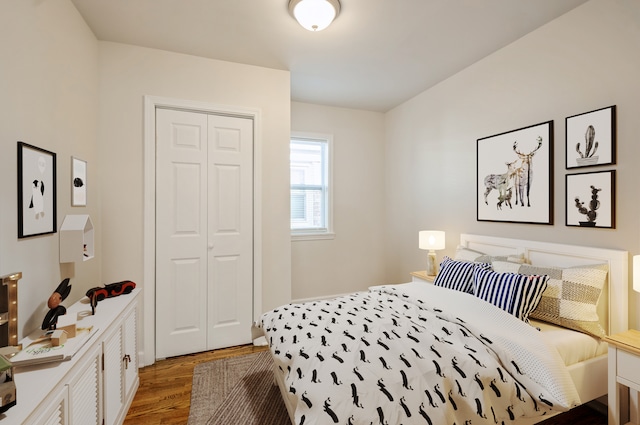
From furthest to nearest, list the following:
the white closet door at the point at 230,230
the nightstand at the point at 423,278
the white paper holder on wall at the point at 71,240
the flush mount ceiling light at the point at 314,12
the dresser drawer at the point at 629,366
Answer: the nightstand at the point at 423,278, the white closet door at the point at 230,230, the flush mount ceiling light at the point at 314,12, the white paper holder on wall at the point at 71,240, the dresser drawer at the point at 629,366

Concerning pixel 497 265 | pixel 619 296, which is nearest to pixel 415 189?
pixel 497 265

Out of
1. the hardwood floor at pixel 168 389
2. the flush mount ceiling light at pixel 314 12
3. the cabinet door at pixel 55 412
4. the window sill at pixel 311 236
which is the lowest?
the hardwood floor at pixel 168 389

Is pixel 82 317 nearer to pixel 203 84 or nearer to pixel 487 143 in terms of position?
pixel 203 84

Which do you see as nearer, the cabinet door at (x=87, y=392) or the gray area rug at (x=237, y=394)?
the cabinet door at (x=87, y=392)

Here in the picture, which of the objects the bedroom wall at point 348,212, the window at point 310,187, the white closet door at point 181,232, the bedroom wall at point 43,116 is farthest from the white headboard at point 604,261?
the bedroom wall at point 43,116

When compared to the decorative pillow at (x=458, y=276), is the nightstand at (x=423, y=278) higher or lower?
lower

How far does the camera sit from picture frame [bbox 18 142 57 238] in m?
1.49

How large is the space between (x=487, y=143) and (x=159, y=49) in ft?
10.3

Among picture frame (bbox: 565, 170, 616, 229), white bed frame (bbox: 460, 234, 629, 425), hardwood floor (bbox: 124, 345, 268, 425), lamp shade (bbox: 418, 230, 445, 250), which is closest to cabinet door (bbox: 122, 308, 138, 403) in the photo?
hardwood floor (bbox: 124, 345, 268, 425)

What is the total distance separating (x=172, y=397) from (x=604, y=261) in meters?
3.11

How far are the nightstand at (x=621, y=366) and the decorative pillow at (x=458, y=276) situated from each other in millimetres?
821

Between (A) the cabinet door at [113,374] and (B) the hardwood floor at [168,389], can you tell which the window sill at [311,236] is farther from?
(A) the cabinet door at [113,374]

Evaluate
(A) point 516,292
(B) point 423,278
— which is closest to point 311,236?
(B) point 423,278

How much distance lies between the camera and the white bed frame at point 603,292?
1730mm
